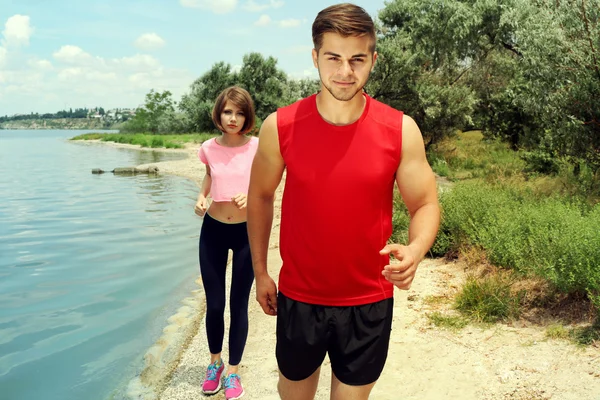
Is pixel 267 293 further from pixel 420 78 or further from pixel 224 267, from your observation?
pixel 420 78

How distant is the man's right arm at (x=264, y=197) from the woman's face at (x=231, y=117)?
5.90ft

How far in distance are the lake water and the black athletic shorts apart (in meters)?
3.18

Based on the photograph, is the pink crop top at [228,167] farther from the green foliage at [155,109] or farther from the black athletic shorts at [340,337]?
the green foliage at [155,109]

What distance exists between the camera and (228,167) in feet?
13.7

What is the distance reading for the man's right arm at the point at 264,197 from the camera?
2230 mm

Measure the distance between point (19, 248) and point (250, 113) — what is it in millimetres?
9757

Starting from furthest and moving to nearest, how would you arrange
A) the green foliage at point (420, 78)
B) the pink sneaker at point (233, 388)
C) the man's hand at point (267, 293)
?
the green foliage at point (420, 78) → the pink sneaker at point (233, 388) → the man's hand at point (267, 293)

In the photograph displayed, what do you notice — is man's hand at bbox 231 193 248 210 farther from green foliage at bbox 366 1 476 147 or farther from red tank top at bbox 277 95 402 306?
green foliage at bbox 366 1 476 147

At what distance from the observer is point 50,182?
25.7 meters

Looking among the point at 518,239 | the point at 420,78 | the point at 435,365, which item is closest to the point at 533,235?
the point at 518,239

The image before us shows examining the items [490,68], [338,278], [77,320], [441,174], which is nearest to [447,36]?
[490,68]

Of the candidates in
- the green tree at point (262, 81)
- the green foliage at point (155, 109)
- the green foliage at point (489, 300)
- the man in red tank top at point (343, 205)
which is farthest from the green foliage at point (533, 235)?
the green foliage at point (155, 109)

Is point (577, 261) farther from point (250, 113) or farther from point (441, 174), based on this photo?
point (441, 174)

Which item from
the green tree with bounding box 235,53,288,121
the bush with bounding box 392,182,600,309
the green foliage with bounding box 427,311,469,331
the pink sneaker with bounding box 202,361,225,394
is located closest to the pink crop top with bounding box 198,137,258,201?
the pink sneaker with bounding box 202,361,225,394
